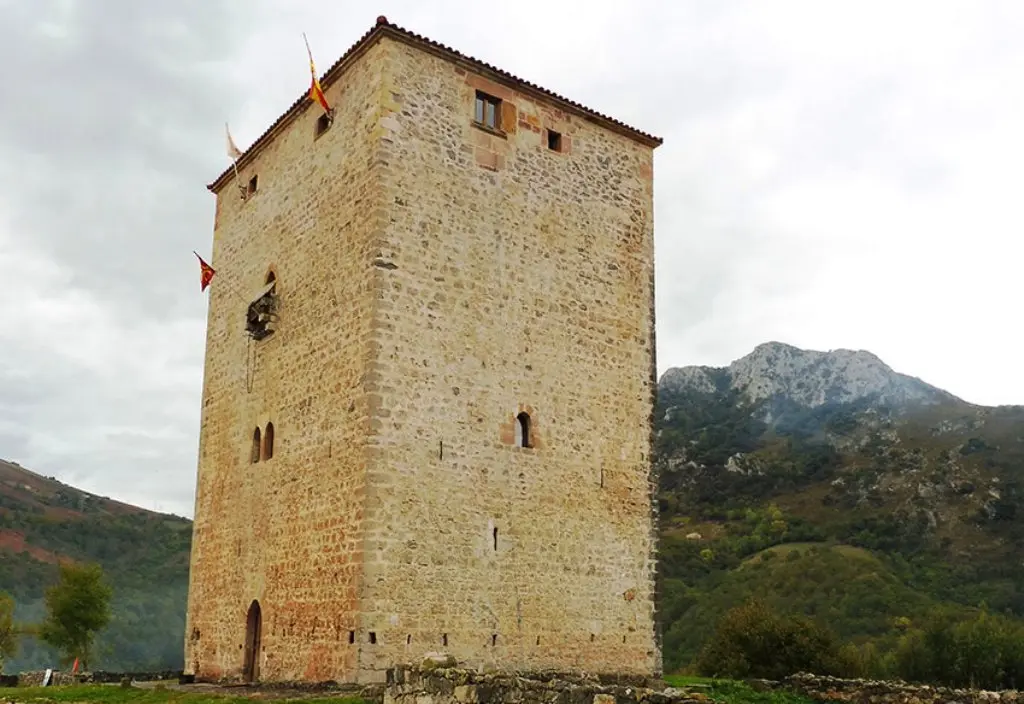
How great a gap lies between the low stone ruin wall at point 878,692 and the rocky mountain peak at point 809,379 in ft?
193

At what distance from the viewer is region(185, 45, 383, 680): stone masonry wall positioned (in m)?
15.0

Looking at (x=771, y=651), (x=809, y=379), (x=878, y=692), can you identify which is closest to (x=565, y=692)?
(x=878, y=692)

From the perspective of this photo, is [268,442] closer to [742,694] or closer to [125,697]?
[125,697]

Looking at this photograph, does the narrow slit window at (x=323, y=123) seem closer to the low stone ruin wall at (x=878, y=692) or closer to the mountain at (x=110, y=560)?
the low stone ruin wall at (x=878, y=692)

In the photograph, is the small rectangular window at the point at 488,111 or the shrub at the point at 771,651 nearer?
the small rectangular window at the point at 488,111

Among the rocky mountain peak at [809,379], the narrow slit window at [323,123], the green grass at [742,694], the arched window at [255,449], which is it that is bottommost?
the green grass at [742,694]

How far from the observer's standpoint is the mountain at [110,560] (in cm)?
5072

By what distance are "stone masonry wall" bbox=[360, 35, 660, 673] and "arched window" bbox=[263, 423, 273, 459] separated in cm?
379

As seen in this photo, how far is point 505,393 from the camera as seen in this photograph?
16375 millimetres

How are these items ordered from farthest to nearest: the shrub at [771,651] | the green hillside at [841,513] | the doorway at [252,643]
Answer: the green hillside at [841,513] → the shrub at [771,651] → the doorway at [252,643]

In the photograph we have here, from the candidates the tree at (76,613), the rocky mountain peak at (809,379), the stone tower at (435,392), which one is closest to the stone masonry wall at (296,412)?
the stone tower at (435,392)

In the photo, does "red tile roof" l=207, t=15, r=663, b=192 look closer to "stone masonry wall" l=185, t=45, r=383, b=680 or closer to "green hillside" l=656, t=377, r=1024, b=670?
"stone masonry wall" l=185, t=45, r=383, b=680

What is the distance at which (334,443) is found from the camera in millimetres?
15461

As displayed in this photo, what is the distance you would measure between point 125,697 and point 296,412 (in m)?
5.22
